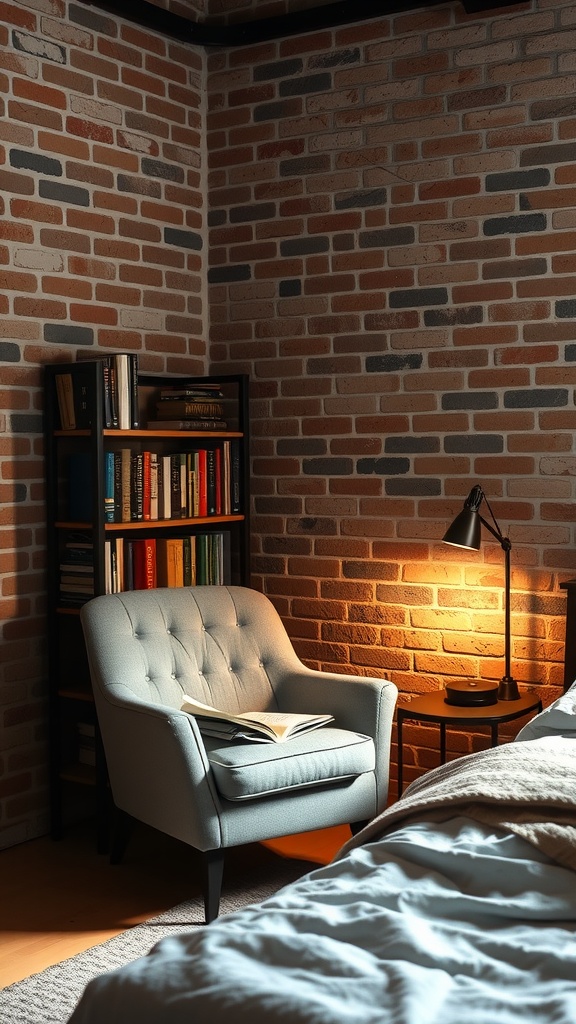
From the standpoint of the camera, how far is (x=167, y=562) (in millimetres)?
3674

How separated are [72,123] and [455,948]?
3.05 meters

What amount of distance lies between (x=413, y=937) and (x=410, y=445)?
98.9 inches

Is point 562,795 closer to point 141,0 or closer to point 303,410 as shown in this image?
point 303,410

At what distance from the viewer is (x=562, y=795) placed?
1.65 meters

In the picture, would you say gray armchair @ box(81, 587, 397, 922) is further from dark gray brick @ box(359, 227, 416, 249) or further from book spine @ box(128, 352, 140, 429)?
dark gray brick @ box(359, 227, 416, 249)

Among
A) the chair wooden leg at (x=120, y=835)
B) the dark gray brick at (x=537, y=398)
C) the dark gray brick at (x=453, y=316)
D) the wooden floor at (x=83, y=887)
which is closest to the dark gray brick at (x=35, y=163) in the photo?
the dark gray brick at (x=453, y=316)

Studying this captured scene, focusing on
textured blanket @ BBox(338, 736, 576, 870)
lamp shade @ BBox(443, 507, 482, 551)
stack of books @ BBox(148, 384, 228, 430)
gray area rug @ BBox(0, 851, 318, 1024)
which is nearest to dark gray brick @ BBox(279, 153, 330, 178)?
stack of books @ BBox(148, 384, 228, 430)

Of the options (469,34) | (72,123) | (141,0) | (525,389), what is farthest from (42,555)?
(469,34)

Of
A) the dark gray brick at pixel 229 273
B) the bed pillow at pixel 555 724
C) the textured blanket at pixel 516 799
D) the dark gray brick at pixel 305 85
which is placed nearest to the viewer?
the textured blanket at pixel 516 799

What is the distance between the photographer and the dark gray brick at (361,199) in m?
3.74

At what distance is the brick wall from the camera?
3434 millimetres

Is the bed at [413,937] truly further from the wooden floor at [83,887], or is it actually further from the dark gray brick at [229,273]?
the dark gray brick at [229,273]

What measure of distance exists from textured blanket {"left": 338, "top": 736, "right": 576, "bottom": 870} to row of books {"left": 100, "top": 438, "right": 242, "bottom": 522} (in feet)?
5.90

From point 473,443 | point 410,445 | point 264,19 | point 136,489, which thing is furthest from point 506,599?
point 264,19
